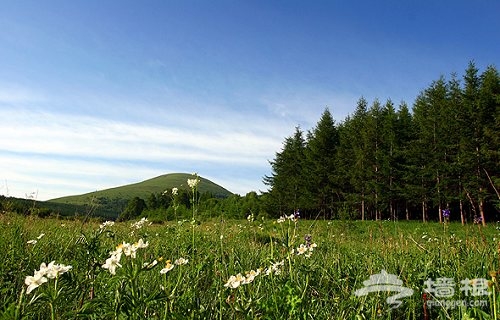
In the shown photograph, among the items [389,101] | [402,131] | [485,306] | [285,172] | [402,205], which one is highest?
[389,101]

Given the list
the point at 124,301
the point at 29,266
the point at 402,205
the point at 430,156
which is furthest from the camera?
the point at 402,205

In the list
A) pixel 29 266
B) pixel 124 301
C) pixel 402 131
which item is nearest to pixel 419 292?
pixel 124 301

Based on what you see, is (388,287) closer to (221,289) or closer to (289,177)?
(221,289)

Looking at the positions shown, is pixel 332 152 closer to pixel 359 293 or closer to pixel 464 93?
pixel 464 93

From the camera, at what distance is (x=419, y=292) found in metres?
2.57

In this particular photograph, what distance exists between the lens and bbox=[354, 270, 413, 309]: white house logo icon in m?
2.37

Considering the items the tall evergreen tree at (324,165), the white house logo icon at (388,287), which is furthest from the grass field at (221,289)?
the tall evergreen tree at (324,165)

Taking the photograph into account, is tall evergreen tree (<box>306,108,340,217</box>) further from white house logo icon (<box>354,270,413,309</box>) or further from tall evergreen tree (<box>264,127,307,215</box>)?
white house logo icon (<box>354,270,413,309</box>)

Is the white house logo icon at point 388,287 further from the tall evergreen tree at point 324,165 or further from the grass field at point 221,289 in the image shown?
the tall evergreen tree at point 324,165

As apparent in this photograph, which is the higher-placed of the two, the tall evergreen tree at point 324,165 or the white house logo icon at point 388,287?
the tall evergreen tree at point 324,165

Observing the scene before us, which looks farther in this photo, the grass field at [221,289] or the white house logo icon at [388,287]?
the white house logo icon at [388,287]

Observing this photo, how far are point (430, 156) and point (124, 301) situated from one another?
35909 millimetres

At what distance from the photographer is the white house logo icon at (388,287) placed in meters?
2.37

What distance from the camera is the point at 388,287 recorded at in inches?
99.4
